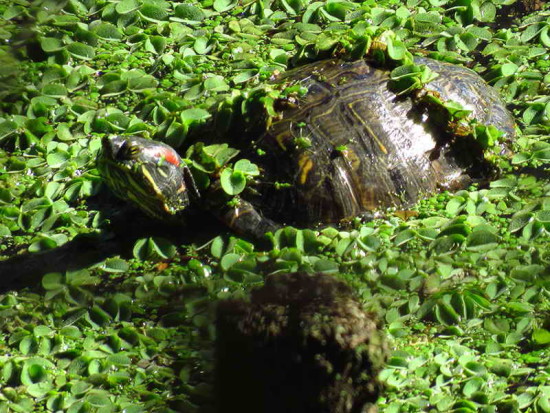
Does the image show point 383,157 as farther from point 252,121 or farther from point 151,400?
point 151,400

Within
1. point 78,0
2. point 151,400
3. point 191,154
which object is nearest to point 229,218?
point 191,154

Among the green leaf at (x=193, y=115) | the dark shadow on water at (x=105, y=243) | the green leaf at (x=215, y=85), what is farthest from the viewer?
the green leaf at (x=215, y=85)

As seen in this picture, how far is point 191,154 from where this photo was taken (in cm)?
505

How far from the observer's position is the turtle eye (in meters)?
4.75

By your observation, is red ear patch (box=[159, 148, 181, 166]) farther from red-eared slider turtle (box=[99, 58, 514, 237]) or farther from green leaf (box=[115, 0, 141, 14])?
green leaf (box=[115, 0, 141, 14])

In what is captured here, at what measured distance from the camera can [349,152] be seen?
4.79 m

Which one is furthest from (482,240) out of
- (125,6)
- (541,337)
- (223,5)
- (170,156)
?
(125,6)

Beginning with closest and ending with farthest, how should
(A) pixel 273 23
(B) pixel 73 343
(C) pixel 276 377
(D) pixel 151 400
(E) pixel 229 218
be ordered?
(C) pixel 276 377 → (D) pixel 151 400 → (B) pixel 73 343 → (E) pixel 229 218 → (A) pixel 273 23

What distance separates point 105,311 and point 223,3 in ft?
10.7

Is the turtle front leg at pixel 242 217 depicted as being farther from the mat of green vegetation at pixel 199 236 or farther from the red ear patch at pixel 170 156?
the red ear patch at pixel 170 156

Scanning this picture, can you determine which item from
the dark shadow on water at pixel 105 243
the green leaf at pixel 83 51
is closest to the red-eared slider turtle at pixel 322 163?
the dark shadow on water at pixel 105 243

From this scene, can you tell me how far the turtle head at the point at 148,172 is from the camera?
475 centimetres

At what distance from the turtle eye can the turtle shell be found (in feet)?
2.22

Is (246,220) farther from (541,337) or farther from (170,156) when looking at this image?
(541,337)
